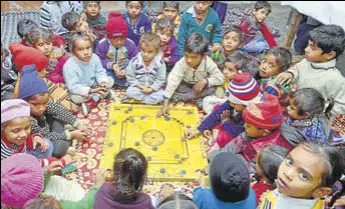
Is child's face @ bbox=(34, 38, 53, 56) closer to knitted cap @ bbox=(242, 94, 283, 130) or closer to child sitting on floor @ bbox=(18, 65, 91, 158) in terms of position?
child sitting on floor @ bbox=(18, 65, 91, 158)

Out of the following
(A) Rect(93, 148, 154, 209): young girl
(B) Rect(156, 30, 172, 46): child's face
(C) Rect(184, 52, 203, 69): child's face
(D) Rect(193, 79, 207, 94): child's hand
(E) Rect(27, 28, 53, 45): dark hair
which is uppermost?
(E) Rect(27, 28, 53, 45): dark hair

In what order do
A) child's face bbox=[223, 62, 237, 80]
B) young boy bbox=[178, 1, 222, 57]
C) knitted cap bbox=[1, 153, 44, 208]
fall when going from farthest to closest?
young boy bbox=[178, 1, 222, 57] < child's face bbox=[223, 62, 237, 80] < knitted cap bbox=[1, 153, 44, 208]

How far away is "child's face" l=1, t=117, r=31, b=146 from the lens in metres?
1.75

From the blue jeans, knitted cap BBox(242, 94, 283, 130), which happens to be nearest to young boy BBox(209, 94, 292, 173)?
knitted cap BBox(242, 94, 283, 130)

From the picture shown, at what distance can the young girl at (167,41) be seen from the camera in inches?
118

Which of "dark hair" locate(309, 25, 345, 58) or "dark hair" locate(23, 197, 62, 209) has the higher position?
"dark hair" locate(309, 25, 345, 58)

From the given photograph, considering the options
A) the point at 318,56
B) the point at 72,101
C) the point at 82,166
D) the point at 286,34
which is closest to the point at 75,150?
the point at 82,166

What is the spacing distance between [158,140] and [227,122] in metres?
0.44

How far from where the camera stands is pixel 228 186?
1.45 m

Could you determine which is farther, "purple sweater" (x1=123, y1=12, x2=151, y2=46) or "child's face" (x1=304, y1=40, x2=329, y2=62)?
"purple sweater" (x1=123, y1=12, x2=151, y2=46)

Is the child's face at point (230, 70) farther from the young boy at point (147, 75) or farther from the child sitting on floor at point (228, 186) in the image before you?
the child sitting on floor at point (228, 186)

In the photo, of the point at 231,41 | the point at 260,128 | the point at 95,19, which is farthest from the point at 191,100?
the point at 95,19

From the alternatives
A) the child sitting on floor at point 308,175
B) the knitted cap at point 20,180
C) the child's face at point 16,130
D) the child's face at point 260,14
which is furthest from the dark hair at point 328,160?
the child's face at point 260,14

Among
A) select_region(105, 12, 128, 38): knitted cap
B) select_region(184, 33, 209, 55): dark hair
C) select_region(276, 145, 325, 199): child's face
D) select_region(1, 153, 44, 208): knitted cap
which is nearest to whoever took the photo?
select_region(1, 153, 44, 208): knitted cap
